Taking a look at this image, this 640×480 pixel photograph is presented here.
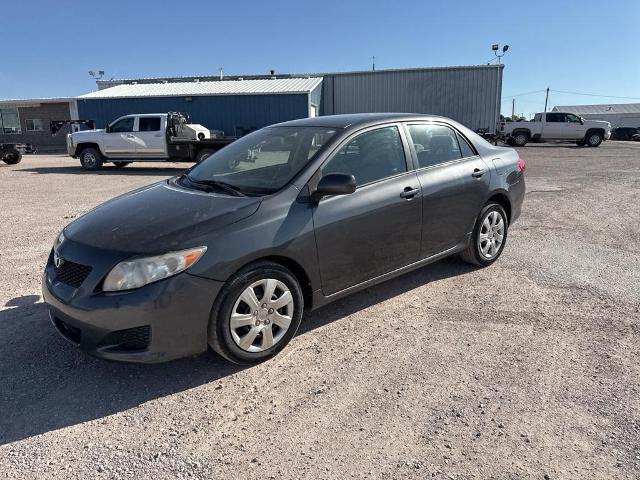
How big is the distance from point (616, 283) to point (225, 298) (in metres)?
3.78

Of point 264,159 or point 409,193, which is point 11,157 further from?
point 409,193

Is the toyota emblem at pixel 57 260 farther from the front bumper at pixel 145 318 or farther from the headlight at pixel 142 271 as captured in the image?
the headlight at pixel 142 271

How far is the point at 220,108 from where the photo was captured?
28312 millimetres

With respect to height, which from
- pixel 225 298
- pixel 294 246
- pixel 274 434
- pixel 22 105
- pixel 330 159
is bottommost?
pixel 274 434

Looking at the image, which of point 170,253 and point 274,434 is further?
point 170,253

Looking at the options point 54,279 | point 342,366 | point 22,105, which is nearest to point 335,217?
point 342,366

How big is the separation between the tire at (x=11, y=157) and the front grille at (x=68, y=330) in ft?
62.4

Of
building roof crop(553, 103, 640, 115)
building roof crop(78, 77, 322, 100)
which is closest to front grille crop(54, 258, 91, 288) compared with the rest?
building roof crop(78, 77, 322, 100)

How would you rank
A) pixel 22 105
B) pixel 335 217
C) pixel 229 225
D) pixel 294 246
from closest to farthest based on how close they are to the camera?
pixel 229 225
pixel 294 246
pixel 335 217
pixel 22 105

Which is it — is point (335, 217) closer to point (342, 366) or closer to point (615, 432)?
point (342, 366)

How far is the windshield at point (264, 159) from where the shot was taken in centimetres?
356

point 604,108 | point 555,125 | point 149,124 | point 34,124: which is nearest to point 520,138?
point 555,125

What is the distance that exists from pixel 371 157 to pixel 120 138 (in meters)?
14.4

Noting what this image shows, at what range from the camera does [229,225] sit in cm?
298
